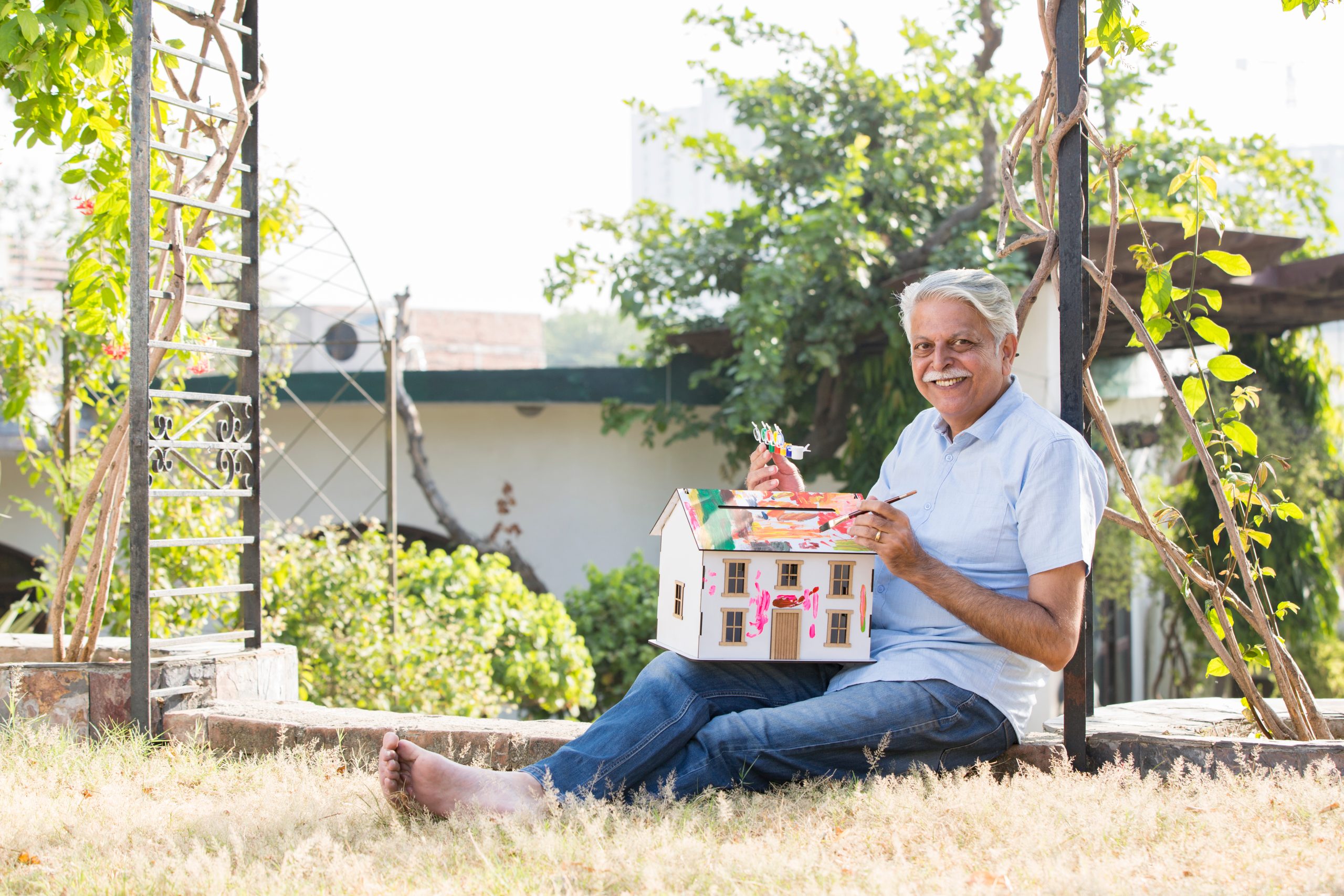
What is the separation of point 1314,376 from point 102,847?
851 centimetres

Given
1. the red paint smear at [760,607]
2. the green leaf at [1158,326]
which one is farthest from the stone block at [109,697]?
the green leaf at [1158,326]

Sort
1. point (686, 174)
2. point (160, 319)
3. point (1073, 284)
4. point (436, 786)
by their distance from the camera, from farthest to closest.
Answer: point (686, 174) → point (160, 319) → point (1073, 284) → point (436, 786)

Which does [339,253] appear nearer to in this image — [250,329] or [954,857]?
[250,329]

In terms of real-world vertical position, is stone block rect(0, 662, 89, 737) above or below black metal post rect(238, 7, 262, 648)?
below

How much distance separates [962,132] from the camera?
320 inches

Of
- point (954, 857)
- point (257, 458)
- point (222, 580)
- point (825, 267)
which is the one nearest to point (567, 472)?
point (825, 267)

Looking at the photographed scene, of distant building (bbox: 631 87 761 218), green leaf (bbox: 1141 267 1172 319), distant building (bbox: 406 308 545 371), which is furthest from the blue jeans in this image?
distant building (bbox: 631 87 761 218)

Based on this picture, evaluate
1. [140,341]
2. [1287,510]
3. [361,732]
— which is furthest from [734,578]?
[140,341]

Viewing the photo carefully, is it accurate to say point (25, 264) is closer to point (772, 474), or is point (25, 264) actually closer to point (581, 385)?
point (581, 385)

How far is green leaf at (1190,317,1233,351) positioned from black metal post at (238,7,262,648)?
9.45 ft

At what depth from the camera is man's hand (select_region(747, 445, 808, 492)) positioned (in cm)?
282

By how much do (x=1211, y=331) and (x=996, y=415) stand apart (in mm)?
673

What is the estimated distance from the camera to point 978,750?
2.52 meters

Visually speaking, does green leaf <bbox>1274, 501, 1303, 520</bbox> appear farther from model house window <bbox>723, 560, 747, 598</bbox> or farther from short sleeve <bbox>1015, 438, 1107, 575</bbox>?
model house window <bbox>723, 560, 747, 598</bbox>
